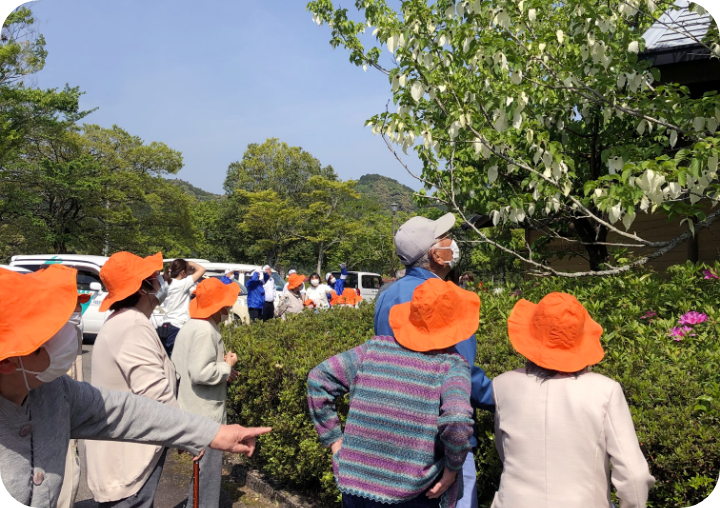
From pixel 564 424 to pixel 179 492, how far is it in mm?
3753

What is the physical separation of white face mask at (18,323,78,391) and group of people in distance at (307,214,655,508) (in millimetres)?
993

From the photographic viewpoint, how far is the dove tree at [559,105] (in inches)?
156

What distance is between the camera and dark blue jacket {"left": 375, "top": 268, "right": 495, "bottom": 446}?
2430mm

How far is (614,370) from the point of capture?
2814 mm

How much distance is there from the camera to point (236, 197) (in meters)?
51.4

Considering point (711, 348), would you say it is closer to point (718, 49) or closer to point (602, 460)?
point (602, 460)

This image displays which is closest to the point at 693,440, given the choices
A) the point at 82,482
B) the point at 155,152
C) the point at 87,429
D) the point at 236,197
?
the point at 87,429

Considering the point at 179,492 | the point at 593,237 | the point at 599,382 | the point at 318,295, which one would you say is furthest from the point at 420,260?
the point at 318,295

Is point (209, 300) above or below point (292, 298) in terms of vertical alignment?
above

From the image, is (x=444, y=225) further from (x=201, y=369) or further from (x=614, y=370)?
(x=201, y=369)

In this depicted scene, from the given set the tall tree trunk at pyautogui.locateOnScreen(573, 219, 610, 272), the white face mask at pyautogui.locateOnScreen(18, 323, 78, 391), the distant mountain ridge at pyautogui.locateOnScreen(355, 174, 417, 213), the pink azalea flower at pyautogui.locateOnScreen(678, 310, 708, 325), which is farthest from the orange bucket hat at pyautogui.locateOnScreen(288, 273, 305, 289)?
the distant mountain ridge at pyautogui.locateOnScreen(355, 174, 417, 213)

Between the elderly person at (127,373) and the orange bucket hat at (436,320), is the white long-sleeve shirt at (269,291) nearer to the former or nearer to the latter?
the elderly person at (127,373)

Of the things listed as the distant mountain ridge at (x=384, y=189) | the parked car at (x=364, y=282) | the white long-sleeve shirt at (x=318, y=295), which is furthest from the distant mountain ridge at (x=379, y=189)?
the white long-sleeve shirt at (x=318, y=295)

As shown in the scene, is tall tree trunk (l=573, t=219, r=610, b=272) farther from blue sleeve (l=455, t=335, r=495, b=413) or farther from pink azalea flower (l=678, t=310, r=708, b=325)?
blue sleeve (l=455, t=335, r=495, b=413)
